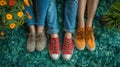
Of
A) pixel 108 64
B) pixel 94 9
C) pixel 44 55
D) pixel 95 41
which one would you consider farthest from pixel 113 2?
pixel 44 55

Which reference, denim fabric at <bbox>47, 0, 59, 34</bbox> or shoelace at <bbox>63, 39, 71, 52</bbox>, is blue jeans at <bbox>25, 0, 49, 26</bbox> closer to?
denim fabric at <bbox>47, 0, 59, 34</bbox>

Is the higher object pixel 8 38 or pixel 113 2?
pixel 113 2

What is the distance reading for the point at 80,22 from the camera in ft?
9.77

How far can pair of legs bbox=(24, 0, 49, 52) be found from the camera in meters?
2.79

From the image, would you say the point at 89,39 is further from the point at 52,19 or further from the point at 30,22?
the point at 30,22

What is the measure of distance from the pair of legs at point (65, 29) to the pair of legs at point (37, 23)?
0.08 metres

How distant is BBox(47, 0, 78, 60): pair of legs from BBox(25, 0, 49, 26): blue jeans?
0.07 metres

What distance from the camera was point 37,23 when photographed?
288 centimetres

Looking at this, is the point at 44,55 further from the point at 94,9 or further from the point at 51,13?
the point at 94,9

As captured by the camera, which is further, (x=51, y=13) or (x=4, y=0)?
(x=51, y=13)

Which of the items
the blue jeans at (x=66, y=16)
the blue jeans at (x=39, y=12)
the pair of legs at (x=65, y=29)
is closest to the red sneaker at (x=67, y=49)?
the pair of legs at (x=65, y=29)

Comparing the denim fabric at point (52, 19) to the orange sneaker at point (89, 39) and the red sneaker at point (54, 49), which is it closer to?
the red sneaker at point (54, 49)

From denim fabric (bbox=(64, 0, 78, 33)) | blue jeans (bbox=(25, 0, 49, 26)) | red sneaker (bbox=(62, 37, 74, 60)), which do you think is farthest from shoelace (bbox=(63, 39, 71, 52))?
blue jeans (bbox=(25, 0, 49, 26))

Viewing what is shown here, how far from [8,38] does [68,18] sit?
62 centimetres
